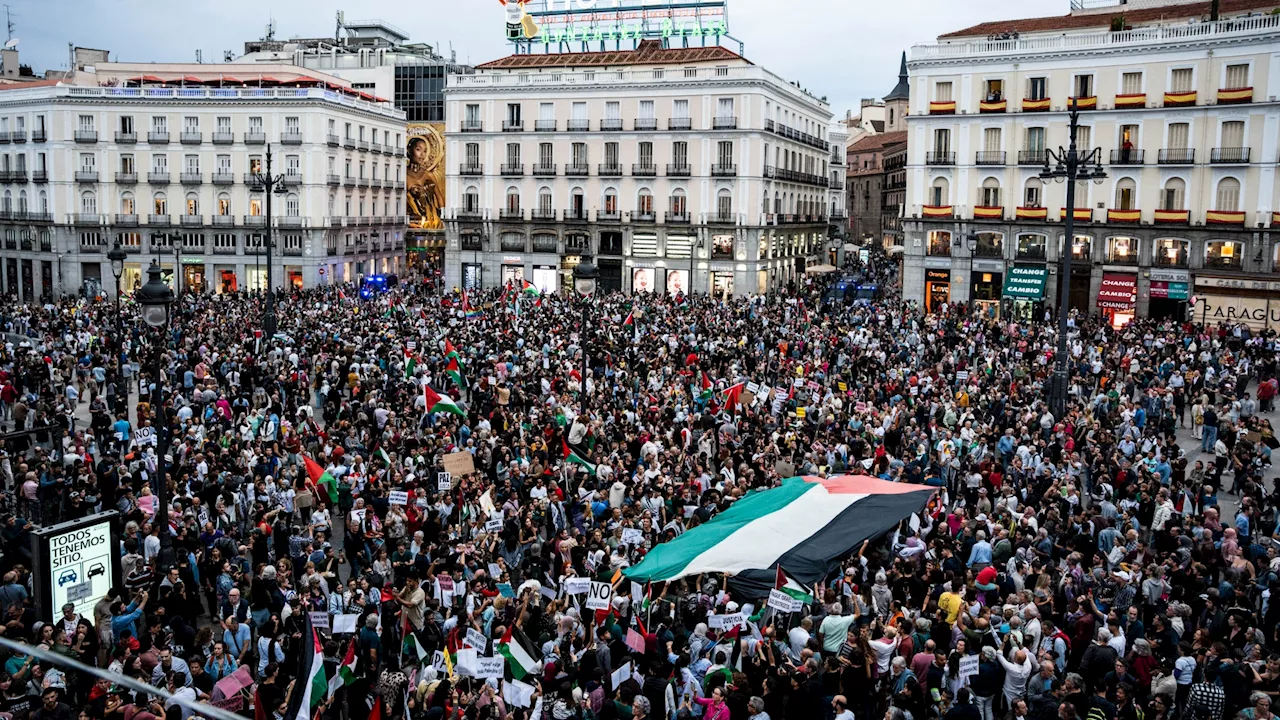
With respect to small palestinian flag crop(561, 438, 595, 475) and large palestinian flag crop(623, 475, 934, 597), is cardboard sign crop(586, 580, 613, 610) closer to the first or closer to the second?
large palestinian flag crop(623, 475, 934, 597)

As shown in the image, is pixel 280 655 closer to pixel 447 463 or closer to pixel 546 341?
pixel 447 463

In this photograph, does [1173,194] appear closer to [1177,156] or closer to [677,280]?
[1177,156]

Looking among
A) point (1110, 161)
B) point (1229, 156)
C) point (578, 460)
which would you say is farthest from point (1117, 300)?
point (578, 460)

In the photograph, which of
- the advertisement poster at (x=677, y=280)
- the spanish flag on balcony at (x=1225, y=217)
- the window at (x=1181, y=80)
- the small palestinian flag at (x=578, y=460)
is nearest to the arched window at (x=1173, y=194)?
the spanish flag on balcony at (x=1225, y=217)

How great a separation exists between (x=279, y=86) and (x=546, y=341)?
39053mm

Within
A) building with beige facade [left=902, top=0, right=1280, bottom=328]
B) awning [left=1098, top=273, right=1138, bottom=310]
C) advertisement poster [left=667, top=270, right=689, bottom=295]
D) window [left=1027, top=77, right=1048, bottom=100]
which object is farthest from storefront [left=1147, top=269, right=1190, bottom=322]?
advertisement poster [left=667, top=270, right=689, bottom=295]

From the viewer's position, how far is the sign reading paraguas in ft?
41.8

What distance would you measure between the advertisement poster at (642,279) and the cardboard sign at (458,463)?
43.4m

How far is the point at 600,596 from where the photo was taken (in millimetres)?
12625

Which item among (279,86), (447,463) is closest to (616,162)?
(279,86)

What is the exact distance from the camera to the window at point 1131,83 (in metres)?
46.1

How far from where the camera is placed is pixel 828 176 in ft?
260

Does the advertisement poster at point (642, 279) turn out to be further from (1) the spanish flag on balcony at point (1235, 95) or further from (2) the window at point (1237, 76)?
(2) the window at point (1237, 76)

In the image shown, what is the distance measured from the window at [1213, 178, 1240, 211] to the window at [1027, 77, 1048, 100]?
Result: 8.30m
